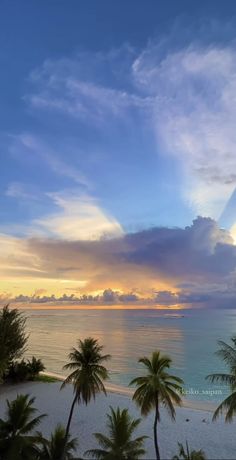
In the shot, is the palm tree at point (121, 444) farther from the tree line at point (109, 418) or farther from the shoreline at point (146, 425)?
the shoreline at point (146, 425)

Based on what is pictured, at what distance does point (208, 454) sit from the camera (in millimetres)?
33656

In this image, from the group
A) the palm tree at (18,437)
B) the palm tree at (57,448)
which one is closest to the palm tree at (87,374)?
the palm tree at (57,448)

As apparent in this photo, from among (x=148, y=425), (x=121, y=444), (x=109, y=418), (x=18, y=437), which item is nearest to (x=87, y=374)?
(x=109, y=418)

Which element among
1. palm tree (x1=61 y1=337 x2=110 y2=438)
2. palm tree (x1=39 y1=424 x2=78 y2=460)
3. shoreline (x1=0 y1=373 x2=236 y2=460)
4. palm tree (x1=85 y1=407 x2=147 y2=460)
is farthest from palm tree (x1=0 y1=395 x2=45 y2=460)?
shoreline (x1=0 y1=373 x2=236 y2=460)

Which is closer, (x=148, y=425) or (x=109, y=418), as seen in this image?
(x=109, y=418)

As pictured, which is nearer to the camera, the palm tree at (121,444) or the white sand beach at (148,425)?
the palm tree at (121,444)

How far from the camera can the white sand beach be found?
3510 centimetres

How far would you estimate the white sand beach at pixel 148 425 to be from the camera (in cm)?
3510

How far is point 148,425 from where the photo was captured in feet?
132

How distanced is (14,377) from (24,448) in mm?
33406

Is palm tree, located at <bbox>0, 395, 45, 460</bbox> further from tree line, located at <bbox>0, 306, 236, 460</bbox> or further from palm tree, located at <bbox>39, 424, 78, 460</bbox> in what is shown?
palm tree, located at <bbox>39, 424, 78, 460</bbox>

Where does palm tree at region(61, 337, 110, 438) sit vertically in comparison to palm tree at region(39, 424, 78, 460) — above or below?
above

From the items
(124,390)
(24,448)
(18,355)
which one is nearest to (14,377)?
(18,355)

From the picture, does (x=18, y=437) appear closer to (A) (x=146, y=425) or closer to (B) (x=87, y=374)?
(B) (x=87, y=374)
